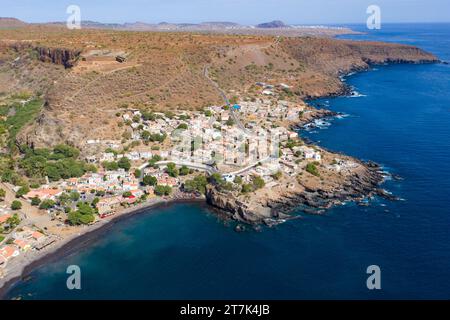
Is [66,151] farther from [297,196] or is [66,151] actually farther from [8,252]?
[297,196]

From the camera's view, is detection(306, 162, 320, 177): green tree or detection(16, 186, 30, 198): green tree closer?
detection(16, 186, 30, 198): green tree

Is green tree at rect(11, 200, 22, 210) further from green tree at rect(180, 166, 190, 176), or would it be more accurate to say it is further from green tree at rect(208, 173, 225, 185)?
green tree at rect(208, 173, 225, 185)

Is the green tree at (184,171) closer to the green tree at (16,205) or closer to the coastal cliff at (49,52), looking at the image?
the green tree at (16,205)

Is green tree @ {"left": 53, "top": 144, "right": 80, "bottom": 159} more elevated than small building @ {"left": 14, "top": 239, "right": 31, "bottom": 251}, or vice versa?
green tree @ {"left": 53, "top": 144, "right": 80, "bottom": 159}

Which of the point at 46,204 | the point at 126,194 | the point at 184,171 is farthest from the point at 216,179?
the point at 46,204

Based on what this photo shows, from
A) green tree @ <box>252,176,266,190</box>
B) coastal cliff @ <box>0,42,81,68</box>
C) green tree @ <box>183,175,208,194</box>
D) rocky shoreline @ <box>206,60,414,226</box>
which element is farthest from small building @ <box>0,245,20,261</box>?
coastal cliff @ <box>0,42,81,68</box>

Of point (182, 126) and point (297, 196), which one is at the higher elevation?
point (182, 126)
